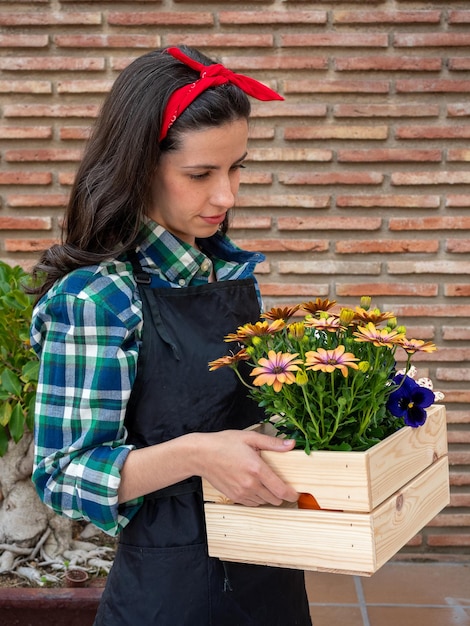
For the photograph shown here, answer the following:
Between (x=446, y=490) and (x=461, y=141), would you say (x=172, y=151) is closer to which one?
(x=446, y=490)

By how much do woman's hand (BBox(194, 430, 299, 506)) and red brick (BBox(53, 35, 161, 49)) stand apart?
2414 millimetres

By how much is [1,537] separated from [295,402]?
199 centimetres

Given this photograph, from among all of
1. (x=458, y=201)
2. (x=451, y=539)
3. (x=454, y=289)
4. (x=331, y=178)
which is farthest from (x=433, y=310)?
(x=451, y=539)

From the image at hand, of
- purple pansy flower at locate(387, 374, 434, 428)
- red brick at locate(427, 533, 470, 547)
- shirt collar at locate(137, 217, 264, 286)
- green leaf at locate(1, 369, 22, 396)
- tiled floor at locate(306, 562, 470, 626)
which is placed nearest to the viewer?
purple pansy flower at locate(387, 374, 434, 428)

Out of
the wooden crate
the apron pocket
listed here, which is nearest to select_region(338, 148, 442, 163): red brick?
the wooden crate

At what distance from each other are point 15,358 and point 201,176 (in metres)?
1.44

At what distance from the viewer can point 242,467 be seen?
1307 mm

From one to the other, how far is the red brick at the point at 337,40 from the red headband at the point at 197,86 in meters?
1.82

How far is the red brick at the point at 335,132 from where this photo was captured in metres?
3.38

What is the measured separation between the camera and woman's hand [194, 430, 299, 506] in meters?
1.31

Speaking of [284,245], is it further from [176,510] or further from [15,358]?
[176,510]

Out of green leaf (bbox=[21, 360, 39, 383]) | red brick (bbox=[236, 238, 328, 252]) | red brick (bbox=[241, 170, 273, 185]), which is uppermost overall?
red brick (bbox=[241, 170, 273, 185])

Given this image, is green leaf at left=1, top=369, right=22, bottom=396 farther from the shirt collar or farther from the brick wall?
the shirt collar

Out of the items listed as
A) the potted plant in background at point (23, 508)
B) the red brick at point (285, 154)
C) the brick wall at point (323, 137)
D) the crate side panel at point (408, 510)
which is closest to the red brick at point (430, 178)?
the brick wall at point (323, 137)
